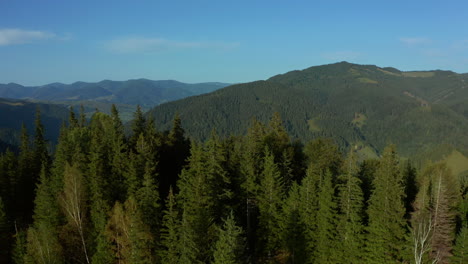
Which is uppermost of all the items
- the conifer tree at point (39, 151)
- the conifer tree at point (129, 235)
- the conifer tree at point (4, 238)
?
the conifer tree at point (39, 151)

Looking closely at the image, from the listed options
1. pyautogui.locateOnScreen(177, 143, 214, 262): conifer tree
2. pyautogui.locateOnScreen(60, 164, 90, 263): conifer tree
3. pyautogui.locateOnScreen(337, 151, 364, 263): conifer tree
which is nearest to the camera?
pyautogui.locateOnScreen(177, 143, 214, 262): conifer tree

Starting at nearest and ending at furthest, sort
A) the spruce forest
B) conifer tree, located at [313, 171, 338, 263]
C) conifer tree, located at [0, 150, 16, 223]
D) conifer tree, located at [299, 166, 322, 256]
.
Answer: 1. the spruce forest
2. conifer tree, located at [313, 171, 338, 263]
3. conifer tree, located at [299, 166, 322, 256]
4. conifer tree, located at [0, 150, 16, 223]

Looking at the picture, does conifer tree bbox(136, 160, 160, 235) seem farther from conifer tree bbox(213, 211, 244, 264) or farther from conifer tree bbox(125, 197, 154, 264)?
conifer tree bbox(213, 211, 244, 264)

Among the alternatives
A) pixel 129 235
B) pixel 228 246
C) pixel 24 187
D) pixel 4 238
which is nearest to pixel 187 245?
pixel 228 246

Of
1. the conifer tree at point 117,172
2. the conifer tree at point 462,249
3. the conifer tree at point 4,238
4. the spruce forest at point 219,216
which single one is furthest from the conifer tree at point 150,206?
the conifer tree at point 462,249

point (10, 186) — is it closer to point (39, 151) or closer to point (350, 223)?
point (39, 151)

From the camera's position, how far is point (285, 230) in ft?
122

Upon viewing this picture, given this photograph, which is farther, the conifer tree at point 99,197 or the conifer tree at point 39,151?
the conifer tree at point 39,151

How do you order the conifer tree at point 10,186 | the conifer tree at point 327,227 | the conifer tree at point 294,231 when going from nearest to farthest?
the conifer tree at point 327,227 → the conifer tree at point 294,231 → the conifer tree at point 10,186

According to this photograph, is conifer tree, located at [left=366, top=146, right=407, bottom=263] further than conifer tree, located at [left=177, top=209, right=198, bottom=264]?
Yes

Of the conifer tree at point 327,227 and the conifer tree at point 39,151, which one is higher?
the conifer tree at point 39,151

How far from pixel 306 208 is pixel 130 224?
17701 millimetres

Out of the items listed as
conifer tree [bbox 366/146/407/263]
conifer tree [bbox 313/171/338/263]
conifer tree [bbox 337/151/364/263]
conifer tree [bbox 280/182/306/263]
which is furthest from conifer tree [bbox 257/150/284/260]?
conifer tree [bbox 366/146/407/263]

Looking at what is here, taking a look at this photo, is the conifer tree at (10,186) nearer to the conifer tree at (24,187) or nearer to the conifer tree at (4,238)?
the conifer tree at (24,187)
